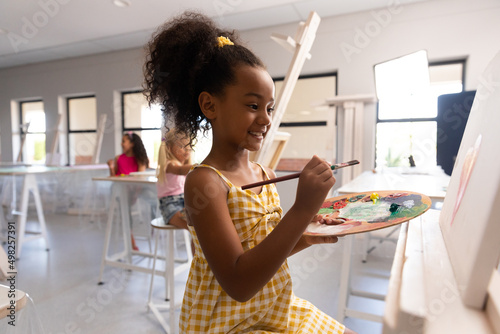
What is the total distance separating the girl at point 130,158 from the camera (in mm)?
3518

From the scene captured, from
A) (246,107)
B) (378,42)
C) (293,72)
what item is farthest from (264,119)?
(378,42)

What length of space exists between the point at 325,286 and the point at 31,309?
80.9 inches

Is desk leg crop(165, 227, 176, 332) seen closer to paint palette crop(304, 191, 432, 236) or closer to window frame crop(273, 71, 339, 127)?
paint palette crop(304, 191, 432, 236)

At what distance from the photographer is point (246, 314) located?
70 cm

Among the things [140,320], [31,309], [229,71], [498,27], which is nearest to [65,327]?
[140,320]

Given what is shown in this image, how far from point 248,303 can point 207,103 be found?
46 centimetres

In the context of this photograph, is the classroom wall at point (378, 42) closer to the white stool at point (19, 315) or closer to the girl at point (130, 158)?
the girl at point (130, 158)

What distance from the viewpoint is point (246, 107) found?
0.70m

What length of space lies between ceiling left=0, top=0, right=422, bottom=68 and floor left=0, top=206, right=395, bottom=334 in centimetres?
284

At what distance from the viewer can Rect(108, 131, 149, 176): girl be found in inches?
138

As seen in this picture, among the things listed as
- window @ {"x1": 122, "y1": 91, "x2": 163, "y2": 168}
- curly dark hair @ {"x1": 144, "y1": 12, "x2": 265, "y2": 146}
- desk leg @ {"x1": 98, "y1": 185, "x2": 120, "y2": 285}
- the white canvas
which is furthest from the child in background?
the white canvas

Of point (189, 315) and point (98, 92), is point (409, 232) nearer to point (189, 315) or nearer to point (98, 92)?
point (189, 315)

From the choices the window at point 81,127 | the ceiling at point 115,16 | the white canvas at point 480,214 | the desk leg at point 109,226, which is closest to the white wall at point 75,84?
the window at point 81,127

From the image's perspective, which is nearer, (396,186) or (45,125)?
(396,186)
